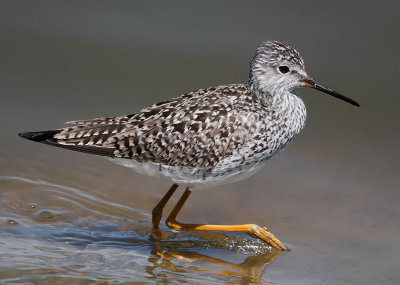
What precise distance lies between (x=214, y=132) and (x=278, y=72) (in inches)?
46.7

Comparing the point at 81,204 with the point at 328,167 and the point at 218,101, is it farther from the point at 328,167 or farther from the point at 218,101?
the point at 328,167

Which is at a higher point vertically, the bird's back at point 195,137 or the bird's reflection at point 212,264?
the bird's back at point 195,137

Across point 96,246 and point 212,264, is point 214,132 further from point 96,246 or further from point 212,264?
point 96,246

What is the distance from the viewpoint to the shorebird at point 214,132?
8852 mm

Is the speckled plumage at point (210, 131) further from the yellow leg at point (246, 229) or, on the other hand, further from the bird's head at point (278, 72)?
the yellow leg at point (246, 229)

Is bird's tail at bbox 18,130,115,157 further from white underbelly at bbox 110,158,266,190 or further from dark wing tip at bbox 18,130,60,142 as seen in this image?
white underbelly at bbox 110,158,266,190

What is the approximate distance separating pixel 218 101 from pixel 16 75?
221 inches

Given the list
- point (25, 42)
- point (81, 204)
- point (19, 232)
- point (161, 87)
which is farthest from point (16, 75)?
point (19, 232)

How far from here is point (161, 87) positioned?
13.3 meters

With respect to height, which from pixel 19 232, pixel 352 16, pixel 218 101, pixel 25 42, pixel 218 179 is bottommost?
pixel 19 232

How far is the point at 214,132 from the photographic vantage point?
29.1 ft

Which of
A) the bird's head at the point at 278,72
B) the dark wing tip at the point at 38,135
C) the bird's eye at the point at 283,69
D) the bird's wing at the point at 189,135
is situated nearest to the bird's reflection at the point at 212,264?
the bird's wing at the point at 189,135

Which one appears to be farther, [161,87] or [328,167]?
[161,87]

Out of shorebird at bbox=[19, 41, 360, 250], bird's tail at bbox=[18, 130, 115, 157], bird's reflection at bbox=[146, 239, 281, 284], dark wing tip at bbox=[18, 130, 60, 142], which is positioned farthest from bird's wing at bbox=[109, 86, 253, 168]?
bird's reflection at bbox=[146, 239, 281, 284]
